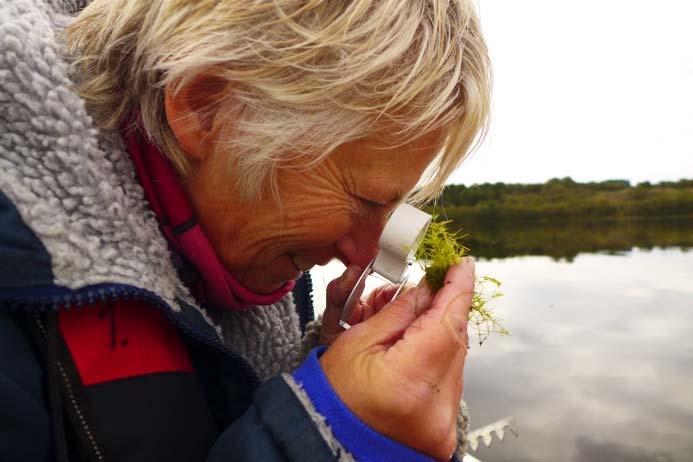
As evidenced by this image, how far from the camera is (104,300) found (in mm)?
1110

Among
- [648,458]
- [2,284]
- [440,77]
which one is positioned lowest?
[2,284]

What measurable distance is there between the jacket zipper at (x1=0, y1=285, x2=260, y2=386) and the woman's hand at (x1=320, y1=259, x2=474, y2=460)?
1.01 feet

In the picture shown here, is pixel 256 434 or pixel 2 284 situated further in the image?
pixel 256 434

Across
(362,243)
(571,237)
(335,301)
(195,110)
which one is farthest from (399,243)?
(571,237)

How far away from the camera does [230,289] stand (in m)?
1.56

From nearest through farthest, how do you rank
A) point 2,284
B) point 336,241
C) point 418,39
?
point 2,284, point 418,39, point 336,241

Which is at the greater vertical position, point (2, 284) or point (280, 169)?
point (280, 169)

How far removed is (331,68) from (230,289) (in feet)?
2.20

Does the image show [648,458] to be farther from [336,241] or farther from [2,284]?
[2,284]

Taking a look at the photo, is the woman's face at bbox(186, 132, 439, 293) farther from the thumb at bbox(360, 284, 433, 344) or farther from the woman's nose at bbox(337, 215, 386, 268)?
the thumb at bbox(360, 284, 433, 344)

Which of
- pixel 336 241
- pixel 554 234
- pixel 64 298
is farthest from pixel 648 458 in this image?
pixel 554 234

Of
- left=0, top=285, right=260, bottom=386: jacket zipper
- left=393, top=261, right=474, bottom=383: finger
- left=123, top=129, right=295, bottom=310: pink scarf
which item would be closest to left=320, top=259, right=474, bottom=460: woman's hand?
left=393, top=261, right=474, bottom=383: finger

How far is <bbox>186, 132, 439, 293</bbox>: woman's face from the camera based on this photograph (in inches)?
56.7

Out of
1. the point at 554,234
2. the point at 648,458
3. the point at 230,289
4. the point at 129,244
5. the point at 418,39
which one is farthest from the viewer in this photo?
the point at 554,234
